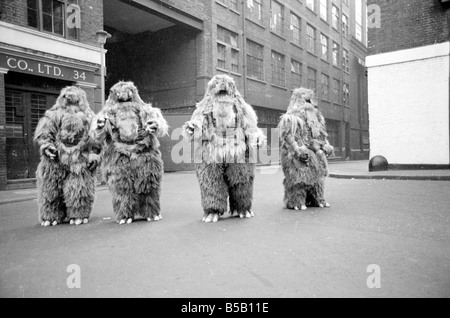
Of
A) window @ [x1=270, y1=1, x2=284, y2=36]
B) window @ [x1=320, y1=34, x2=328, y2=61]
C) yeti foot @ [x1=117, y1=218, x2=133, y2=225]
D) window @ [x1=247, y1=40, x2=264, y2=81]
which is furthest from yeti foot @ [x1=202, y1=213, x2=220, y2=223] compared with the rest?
window @ [x1=320, y1=34, x2=328, y2=61]

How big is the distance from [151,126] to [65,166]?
143 cm

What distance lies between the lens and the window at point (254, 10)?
73.3 ft

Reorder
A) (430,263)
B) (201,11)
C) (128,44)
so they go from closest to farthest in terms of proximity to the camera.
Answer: (430,263) < (201,11) < (128,44)

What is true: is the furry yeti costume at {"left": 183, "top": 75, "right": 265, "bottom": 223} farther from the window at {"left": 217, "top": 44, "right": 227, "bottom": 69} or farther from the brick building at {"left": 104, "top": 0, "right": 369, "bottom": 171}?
the window at {"left": 217, "top": 44, "right": 227, "bottom": 69}

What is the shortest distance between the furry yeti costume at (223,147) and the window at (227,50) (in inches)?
597

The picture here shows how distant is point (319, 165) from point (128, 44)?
58.2 ft

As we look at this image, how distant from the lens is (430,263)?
2.97 metres

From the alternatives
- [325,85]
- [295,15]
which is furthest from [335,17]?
[295,15]

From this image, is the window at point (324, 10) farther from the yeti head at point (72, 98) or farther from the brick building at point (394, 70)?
the yeti head at point (72, 98)

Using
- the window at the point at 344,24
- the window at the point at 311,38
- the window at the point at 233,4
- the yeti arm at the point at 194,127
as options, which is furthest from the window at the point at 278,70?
the yeti arm at the point at 194,127

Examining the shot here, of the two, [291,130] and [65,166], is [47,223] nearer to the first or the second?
[65,166]

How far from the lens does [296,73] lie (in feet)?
91.0

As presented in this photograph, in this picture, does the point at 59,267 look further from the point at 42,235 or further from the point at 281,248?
the point at 281,248
